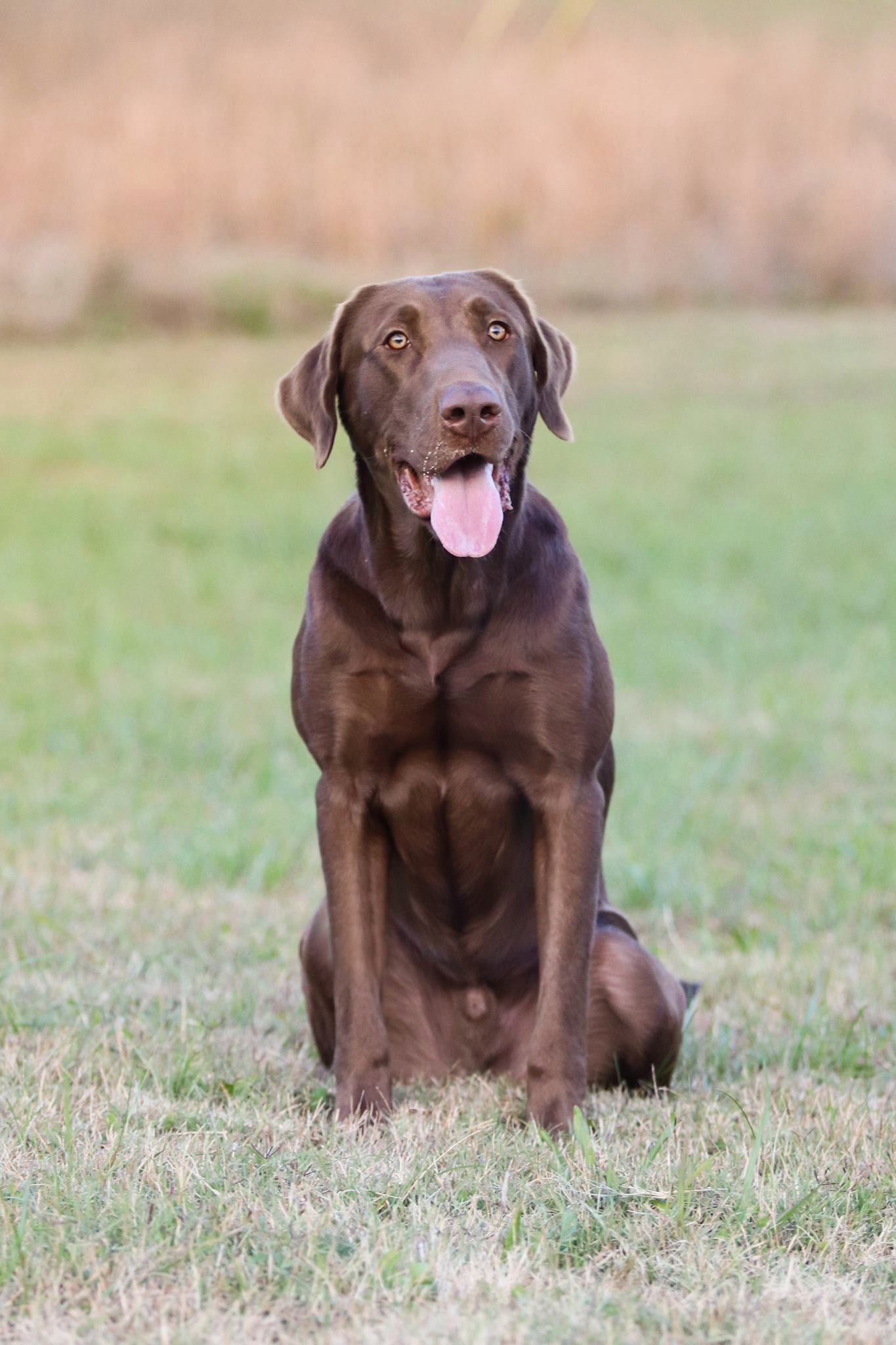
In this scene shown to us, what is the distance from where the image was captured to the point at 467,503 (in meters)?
3.46

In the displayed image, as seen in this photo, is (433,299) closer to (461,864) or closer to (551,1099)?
(461,864)

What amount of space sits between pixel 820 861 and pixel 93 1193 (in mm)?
3784

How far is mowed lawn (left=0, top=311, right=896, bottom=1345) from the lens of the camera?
2549 millimetres

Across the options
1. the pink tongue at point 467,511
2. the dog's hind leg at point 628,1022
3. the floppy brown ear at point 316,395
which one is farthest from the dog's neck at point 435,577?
the dog's hind leg at point 628,1022

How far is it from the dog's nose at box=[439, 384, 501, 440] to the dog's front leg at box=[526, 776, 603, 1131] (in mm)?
717

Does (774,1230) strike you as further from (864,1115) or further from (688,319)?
(688,319)

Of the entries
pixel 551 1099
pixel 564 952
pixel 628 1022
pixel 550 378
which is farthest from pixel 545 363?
pixel 551 1099

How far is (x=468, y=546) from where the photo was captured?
3.40m

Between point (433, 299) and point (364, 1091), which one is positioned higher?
point (433, 299)

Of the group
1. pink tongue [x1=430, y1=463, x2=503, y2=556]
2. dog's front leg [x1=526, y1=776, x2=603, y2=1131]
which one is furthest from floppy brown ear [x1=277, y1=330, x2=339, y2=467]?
dog's front leg [x1=526, y1=776, x2=603, y2=1131]

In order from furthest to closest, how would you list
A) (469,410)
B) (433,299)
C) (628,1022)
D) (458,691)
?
(628,1022) → (433,299) → (458,691) → (469,410)

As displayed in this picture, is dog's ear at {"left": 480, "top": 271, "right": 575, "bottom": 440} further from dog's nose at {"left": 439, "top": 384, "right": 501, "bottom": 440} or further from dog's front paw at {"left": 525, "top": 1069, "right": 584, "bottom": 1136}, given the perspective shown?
dog's front paw at {"left": 525, "top": 1069, "right": 584, "bottom": 1136}

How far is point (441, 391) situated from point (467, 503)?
0.22 m

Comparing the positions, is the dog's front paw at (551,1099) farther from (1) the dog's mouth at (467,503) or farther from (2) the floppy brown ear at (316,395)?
(2) the floppy brown ear at (316,395)
